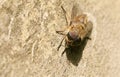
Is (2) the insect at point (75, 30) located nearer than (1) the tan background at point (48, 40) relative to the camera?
No

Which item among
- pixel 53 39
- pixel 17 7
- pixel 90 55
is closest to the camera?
pixel 17 7

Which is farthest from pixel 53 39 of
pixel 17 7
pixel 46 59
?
pixel 17 7

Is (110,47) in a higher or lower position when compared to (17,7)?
lower

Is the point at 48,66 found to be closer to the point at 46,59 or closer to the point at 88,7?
the point at 46,59

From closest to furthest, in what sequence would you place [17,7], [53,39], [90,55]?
[17,7] < [53,39] < [90,55]

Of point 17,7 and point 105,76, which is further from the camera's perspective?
point 105,76

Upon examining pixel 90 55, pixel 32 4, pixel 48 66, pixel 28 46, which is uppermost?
pixel 32 4
